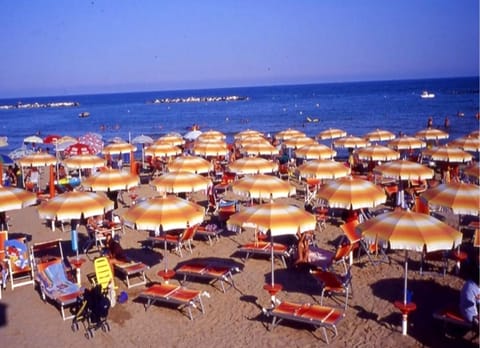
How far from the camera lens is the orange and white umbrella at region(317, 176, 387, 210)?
946cm

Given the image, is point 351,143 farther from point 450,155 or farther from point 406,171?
point 406,171

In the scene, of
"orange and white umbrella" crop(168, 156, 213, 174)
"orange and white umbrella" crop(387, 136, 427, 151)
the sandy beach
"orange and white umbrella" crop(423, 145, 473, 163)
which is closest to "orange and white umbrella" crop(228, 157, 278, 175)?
"orange and white umbrella" crop(168, 156, 213, 174)

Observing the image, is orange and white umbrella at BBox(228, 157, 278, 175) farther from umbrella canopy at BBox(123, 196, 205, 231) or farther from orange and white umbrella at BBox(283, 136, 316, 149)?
orange and white umbrella at BBox(283, 136, 316, 149)

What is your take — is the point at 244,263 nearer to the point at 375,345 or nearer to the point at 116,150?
the point at 375,345

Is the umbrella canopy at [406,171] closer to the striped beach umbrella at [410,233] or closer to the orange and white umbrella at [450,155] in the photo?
the orange and white umbrella at [450,155]

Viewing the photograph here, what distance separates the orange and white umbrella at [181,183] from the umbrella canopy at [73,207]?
2.39m

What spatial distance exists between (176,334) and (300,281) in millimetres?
2839

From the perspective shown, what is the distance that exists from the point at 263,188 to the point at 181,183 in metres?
2.13

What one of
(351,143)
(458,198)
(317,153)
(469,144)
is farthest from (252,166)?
(469,144)

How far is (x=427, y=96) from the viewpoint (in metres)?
91.9

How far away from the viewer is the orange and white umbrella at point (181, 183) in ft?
38.3

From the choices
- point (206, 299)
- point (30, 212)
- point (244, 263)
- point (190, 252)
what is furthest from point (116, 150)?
point (206, 299)

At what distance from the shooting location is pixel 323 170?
12.8 m

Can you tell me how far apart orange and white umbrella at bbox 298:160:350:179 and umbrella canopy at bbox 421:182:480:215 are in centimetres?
334
